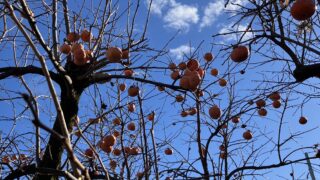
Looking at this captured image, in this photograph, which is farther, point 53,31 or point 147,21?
point 53,31

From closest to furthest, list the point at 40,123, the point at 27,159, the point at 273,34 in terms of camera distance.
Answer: the point at 40,123 → the point at 273,34 → the point at 27,159

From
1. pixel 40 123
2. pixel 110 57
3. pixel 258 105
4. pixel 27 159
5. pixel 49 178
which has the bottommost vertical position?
pixel 40 123

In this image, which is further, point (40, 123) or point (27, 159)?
point (27, 159)

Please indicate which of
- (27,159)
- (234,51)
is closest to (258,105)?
(234,51)

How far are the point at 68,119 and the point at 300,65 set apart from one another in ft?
8.33

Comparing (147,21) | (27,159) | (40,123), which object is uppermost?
(147,21)

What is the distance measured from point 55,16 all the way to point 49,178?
211cm

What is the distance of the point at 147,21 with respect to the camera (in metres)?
4.06

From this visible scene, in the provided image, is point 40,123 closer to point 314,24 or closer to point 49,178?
point 49,178

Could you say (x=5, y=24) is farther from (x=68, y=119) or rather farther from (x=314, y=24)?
(x=314, y=24)

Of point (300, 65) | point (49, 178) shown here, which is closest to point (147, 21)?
point (300, 65)

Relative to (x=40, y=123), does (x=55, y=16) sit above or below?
above

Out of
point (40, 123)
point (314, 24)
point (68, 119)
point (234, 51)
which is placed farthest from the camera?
point (314, 24)

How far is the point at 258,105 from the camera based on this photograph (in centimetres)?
469
